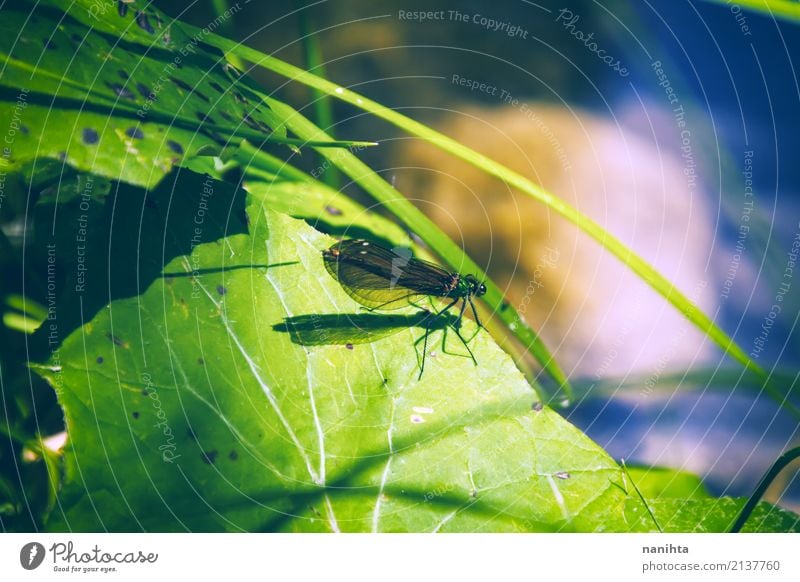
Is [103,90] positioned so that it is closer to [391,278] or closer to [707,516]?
[391,278]

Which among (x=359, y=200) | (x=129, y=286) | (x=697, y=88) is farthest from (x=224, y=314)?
(x=697, y=88)

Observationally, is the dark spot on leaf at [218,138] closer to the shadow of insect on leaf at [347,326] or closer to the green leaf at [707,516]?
the shadow of insect on leaf at [347,326]

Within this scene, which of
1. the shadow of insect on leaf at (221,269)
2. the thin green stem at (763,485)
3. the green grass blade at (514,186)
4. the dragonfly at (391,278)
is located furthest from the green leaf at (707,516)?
the shadow of insect on leaf at (221,269)

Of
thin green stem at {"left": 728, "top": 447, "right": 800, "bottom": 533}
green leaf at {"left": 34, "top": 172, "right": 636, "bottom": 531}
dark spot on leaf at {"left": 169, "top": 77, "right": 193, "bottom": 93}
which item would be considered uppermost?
dark spot on leaf at {"left": 169, "top": 77, "right": 193, "bottom": 93}

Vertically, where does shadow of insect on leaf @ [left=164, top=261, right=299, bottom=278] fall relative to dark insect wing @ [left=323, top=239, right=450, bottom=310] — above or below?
below

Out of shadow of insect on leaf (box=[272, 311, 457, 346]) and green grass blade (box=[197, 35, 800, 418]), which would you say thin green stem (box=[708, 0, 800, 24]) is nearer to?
green grass blade (box=[197, 35, 800, 418])

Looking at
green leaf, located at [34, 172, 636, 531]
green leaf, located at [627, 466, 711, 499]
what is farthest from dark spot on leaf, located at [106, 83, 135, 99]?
green leaf, located at [627, 466, 711, 499]
